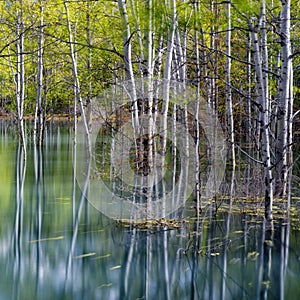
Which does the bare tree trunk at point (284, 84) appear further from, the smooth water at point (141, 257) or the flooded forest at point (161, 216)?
the smooth water at point (141, 257)

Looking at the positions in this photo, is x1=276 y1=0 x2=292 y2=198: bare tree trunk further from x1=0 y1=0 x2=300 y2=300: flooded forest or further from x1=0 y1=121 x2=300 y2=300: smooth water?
x1=0 y1=121 x2=300 y2=300: smooth water

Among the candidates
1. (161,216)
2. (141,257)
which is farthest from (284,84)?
(141,257)

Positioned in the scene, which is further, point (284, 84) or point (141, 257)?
point (284, 84)

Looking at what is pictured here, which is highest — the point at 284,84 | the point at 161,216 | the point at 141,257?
the point at 284,84

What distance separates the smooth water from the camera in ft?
15.5

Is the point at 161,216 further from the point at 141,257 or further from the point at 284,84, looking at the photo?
the point at 284,84

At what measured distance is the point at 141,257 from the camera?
5.57 meters

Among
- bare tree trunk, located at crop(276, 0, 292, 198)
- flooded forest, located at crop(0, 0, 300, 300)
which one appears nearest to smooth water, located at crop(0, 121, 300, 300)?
flooded forest, located at crop(0, 0, 300, 300)

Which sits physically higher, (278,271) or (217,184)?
(217,184)

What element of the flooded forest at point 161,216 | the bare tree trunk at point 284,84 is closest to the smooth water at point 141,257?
the flooded forest at point 161,216

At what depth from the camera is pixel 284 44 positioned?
20.4 feet

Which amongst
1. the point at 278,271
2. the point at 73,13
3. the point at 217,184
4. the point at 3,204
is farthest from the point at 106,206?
the point at 73,13

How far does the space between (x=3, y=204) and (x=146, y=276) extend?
423 cm

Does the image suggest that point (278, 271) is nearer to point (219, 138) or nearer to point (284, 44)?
point (284, 44)
